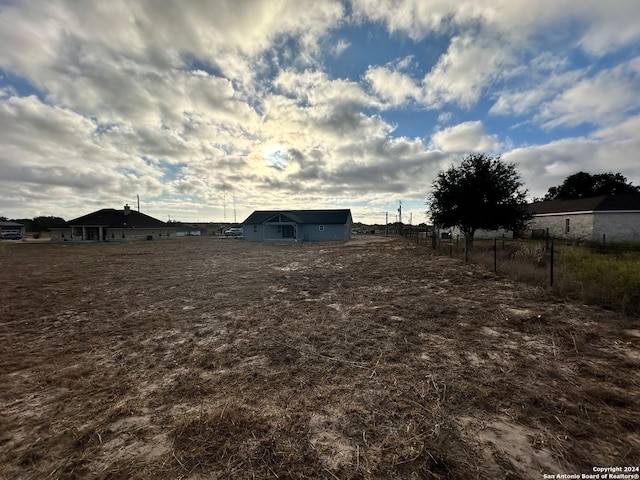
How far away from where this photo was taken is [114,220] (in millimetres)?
45500

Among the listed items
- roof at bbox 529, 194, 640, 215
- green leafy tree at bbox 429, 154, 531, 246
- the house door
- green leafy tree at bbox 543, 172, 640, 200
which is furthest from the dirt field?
green leafy tree at bbox 543, 172, 640, 200

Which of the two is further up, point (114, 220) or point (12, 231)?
point (114, 220)

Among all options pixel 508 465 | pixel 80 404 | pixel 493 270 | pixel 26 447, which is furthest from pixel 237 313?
pixel 493 270

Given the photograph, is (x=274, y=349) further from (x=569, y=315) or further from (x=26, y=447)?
(x=569, y=315)

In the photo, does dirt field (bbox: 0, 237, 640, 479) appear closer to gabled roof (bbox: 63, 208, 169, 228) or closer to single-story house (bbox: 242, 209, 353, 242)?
single-story house (bbox: 242, 209, 353, 242)

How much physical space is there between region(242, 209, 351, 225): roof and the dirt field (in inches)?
1226

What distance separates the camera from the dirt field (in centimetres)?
238

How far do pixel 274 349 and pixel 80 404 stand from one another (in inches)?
100.0

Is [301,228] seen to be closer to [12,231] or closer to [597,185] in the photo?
[597,185]

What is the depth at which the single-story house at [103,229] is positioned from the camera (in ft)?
144

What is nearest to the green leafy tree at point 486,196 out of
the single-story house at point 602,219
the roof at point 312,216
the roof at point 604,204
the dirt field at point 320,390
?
the dirt field at point 320,390

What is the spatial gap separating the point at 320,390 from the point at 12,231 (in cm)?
7101

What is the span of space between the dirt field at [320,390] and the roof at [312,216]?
3115 centimetres

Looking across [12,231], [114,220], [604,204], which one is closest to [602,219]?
[604,204]
